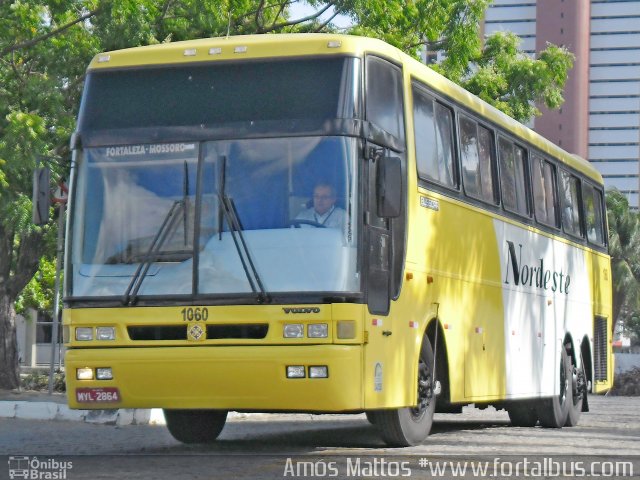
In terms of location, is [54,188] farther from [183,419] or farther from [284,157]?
[284,157]

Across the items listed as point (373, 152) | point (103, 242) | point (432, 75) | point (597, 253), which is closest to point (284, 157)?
point (373, 152)

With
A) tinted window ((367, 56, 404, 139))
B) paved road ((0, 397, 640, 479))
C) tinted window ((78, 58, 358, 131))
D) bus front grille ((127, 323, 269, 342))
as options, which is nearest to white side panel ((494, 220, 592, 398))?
paved road ((0, 397, 640, 479))

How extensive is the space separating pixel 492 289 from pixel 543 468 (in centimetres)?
415

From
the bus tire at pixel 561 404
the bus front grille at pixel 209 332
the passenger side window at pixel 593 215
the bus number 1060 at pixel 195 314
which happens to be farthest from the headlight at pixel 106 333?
the passenger side window at pixel 593 215

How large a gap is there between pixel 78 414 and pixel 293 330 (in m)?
7.28

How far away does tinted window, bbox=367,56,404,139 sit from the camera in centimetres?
1155

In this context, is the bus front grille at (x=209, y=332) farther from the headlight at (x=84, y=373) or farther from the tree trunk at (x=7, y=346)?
the tree trunk at (x=7, y=346)

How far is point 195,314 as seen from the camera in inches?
438

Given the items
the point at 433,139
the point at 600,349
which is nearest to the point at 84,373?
the point at 433,139

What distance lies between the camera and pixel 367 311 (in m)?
11.1

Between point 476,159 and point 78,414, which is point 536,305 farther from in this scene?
point 78,414

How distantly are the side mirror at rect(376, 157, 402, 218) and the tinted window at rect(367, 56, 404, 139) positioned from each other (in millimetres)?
399

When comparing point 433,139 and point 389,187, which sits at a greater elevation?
point 433,139

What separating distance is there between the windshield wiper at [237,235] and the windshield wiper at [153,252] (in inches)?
13.1
